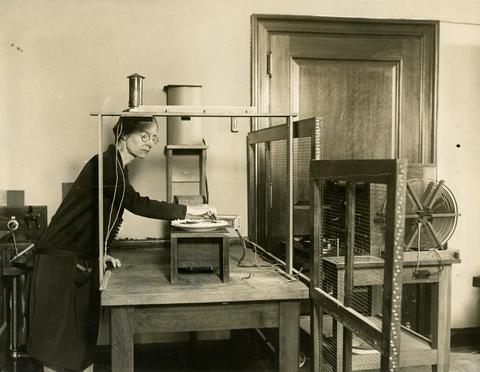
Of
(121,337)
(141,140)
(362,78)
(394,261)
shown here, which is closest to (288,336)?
(121,337)

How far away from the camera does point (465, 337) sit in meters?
4.20

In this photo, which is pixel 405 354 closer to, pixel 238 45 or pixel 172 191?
pixel 172 191

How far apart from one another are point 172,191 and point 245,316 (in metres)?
1.60

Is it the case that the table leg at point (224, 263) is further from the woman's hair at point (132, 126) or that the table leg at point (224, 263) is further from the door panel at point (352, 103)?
the door panel at point (352, 103)

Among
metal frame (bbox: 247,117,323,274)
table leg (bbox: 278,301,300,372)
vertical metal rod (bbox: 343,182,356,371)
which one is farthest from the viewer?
metal frame (bbox: 247,117,323,274)

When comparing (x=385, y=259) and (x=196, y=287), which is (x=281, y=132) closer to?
(x=196, y=287)

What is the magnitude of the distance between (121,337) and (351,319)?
918mm

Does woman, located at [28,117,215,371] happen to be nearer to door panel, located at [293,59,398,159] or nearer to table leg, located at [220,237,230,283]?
table leg, located at [220,237,230,283]

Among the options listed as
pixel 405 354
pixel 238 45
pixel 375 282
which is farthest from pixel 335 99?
pixel 405 354

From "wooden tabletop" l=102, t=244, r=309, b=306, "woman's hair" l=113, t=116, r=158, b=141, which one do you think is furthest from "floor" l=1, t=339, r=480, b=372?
"woman's hair" l=113, t=116, r=158, b=141

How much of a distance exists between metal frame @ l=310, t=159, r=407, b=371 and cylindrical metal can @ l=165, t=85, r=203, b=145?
1.39 metres

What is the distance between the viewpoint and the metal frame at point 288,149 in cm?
250

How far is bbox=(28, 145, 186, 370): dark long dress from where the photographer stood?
2809mm

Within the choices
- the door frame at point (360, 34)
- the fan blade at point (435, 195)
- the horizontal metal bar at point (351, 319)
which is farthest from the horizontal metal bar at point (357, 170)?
the door frame at point (360, 34)
